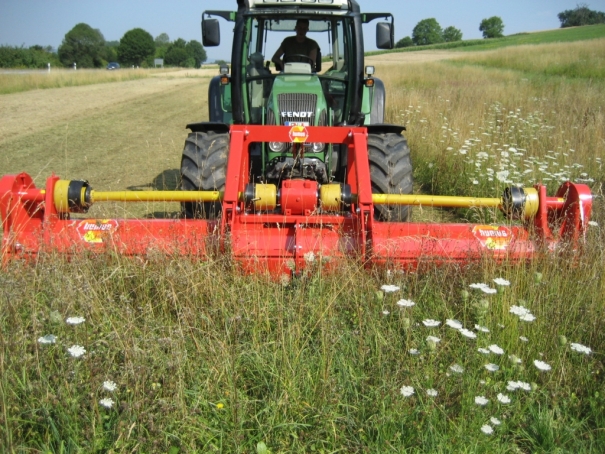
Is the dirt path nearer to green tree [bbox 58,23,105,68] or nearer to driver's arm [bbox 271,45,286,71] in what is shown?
driver's arm [bbox 271,45,286,71]

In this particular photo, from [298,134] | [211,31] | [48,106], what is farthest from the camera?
[48,106]

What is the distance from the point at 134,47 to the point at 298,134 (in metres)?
106

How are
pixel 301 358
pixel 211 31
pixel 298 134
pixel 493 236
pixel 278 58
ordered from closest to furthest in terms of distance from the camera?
1. pixel 301 358
2. pixel 493 236
3. pixel 298 134
4. pixel 211 31
5. pixel 278 58

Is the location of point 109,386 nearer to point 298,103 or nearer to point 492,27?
point 298,103

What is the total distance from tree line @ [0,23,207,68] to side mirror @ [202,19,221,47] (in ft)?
268

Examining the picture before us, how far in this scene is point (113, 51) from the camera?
102188mm

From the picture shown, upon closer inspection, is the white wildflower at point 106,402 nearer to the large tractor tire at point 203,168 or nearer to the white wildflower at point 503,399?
the white wildflower at point 503,399

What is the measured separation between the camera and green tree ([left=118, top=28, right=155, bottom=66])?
102 m

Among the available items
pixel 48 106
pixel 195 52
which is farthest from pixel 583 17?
pixel 48 106

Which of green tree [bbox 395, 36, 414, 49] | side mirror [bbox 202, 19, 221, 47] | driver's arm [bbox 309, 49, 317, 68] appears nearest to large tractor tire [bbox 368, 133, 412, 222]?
driver's arm [bbox 309, 49, 317, 68]

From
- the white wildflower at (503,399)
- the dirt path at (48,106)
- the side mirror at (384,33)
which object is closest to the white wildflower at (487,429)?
the white wildflower at (503,399)

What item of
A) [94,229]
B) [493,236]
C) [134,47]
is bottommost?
[493,236]

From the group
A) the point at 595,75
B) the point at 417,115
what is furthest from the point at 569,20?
the point at 417,115

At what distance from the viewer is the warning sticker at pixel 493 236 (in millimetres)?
3863
